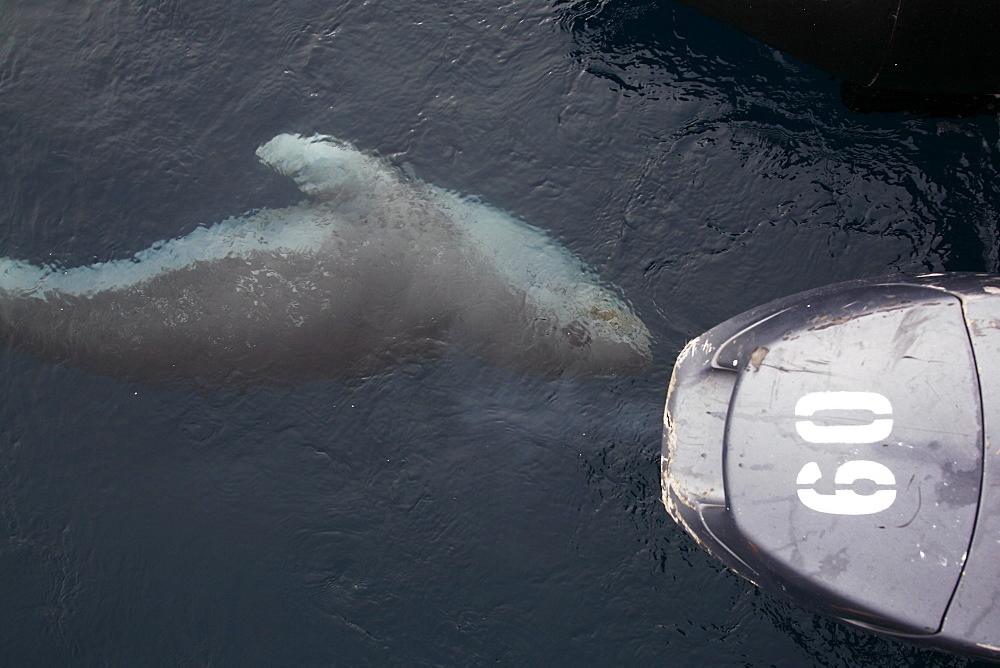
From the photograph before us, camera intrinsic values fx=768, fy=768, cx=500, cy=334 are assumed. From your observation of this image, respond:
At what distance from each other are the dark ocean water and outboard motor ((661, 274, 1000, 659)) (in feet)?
3.85

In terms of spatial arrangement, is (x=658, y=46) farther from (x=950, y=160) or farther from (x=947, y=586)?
(x=947, y=586)

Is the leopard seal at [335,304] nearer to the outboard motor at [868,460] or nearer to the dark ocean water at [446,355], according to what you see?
the dark ocean water at [446,355]

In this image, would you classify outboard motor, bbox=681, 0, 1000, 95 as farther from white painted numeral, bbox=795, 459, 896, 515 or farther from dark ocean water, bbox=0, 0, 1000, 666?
white painted numeral, bbox=795, 459, 896, 515

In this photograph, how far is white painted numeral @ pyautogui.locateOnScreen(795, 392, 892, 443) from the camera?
372cm

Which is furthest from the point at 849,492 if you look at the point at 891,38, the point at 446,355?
the point at 891,38

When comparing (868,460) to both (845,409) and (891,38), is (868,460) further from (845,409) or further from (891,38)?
(891,38)

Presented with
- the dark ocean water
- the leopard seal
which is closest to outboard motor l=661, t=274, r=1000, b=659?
the dark ocean water

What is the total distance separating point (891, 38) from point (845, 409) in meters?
3.05

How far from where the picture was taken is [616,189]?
5941mm

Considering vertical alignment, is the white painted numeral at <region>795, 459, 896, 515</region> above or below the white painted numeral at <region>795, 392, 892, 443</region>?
below

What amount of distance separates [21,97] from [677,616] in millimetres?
6727

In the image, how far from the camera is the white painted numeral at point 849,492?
3660 mm

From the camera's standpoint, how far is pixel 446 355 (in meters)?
5.62

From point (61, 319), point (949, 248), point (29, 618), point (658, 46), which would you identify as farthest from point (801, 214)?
point (29, 618)
